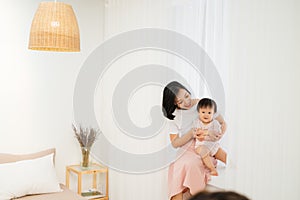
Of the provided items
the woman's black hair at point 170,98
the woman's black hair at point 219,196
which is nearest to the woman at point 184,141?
the woman's black hair at point 170,98

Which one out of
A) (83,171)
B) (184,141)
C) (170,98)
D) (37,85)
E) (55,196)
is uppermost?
(37,85)

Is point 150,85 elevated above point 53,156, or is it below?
above

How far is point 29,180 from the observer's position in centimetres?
304

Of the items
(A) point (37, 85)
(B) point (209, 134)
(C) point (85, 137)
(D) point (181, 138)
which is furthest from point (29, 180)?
(B) point (209, 134)

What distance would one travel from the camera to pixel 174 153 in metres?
2.88

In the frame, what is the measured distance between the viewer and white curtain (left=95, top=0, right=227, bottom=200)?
2.63 meters

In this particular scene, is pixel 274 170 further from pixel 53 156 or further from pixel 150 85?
pixel 53 156

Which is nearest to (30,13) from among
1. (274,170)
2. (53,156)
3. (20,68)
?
(20,68)

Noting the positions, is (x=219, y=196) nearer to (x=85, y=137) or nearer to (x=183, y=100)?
(x=183, y=100)

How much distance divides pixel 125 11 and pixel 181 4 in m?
0.83

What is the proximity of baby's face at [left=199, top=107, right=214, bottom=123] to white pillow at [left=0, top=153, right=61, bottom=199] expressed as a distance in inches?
62.7

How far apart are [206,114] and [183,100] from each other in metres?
0.20

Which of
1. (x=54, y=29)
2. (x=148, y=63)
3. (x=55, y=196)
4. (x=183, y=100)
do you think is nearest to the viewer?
(x=54, y=29)

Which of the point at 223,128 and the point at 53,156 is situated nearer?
the point at 223,128
